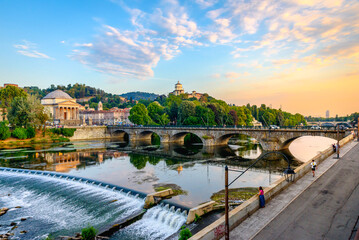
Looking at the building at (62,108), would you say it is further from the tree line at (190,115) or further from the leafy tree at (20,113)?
the leafy tree at (20,113)

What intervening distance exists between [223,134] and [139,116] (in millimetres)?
55032

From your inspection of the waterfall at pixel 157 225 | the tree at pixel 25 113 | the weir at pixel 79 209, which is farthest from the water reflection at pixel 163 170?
the tree at pixel 25 113

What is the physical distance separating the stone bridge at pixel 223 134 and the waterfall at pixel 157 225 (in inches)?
1515

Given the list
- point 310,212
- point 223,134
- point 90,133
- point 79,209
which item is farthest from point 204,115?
point 310,212

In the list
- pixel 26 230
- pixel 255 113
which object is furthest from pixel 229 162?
pixel 255 113

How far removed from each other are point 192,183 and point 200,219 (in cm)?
1194

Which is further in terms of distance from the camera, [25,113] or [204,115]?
[204,115]

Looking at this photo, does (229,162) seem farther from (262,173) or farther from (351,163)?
(351,163)

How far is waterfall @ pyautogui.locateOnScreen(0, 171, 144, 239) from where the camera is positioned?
64.6ft

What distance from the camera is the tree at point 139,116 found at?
360 ft

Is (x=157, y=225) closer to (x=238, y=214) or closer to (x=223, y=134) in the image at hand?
(x=238, y=214)

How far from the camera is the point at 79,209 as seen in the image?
75.7 feet

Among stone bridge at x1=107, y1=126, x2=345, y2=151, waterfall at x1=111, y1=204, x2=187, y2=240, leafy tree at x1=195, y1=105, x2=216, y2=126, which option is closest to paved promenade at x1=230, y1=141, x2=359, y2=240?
waterfall at x1=111, y1=204, x2=187, y2=240

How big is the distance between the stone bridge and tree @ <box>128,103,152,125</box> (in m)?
9.45
